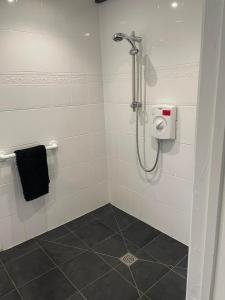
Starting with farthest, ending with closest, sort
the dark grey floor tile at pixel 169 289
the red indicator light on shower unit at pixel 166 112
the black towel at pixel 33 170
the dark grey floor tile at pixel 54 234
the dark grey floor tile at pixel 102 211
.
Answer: the dark grey floor tile at pixel 102 211, the dark grey floor tile at pixel 54 234, the black towel at pixel 33 170, the red indicator light on shower unit at pixel 166 112, the dark grey floor tile at pixel 169 289

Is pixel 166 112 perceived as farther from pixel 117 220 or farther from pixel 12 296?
pixel 12 296

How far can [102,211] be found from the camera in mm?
2568

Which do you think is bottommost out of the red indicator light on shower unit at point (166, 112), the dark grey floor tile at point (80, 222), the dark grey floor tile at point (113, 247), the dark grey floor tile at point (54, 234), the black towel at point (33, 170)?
the dark grey floor tile at point (113, 247)

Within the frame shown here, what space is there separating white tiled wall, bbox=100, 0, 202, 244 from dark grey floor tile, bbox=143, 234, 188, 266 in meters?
0.07

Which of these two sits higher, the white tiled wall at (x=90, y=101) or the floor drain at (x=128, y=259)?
the white tiled wall at (x=90, y=101)

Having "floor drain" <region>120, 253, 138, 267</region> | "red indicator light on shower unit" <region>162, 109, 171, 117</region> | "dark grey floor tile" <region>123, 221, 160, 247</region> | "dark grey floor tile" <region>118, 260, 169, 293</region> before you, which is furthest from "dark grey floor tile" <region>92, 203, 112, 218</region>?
"red indicator light on shower unit" <region>162, 109, 171, 117</region>

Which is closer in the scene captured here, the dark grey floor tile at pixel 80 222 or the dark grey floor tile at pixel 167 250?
the dark grey floor tile at pixel 167 250

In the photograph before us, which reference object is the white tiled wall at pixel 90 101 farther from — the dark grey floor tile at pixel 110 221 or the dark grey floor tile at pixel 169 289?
the dark grey floor tile at pixel 169 289

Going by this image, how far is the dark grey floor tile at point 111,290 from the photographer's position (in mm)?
1512

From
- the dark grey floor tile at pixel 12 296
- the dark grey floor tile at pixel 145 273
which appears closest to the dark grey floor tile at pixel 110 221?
the dark grey floor tile at pixel 145 273

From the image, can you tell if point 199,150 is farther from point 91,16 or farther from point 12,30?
point 91,16

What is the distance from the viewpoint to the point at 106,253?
1.92 meters

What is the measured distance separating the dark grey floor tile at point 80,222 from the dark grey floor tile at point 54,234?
0.07m

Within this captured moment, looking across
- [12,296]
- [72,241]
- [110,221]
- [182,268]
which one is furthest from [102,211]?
[12,296]
